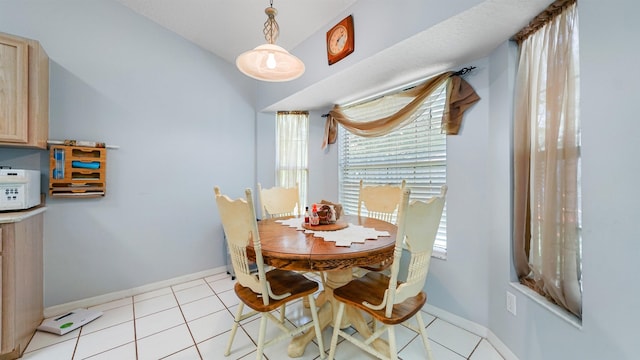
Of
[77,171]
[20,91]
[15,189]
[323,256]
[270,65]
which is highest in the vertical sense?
[270,65]

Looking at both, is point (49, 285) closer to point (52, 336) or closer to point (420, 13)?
point (52, 336)

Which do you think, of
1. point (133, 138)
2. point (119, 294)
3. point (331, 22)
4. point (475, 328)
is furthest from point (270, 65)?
point (119, 294)

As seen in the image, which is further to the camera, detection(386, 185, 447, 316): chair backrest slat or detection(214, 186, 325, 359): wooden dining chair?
detection(214, 186, 325, 359): wooden dining chair

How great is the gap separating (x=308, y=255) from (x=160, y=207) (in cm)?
217

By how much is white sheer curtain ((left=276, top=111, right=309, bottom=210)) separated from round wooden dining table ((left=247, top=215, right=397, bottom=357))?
1.48 meters

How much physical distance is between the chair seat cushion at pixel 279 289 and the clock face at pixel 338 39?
6.39 feet

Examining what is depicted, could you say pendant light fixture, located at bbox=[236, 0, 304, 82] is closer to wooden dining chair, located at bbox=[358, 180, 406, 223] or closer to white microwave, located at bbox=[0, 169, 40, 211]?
wooden dining chair, located at bbox=[358, 180, 406, 223]

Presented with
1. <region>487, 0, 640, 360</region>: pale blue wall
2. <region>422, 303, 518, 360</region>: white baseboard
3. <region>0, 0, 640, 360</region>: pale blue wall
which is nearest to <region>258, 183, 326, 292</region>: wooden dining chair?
<region>0, 0, 640, 360</region>: pale blue wall

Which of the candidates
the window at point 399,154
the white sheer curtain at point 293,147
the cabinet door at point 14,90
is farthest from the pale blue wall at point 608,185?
the cabinet door at point 14,90

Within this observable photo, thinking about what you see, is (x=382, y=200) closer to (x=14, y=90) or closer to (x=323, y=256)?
(x=323, y=256)

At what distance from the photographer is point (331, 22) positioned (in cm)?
227

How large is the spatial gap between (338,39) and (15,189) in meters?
2.66

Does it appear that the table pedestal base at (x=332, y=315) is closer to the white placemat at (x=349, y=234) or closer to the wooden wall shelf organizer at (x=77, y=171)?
Answer: the white placemat at (x=349, y=234)

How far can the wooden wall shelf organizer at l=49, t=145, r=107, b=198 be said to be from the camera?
2020 mm
